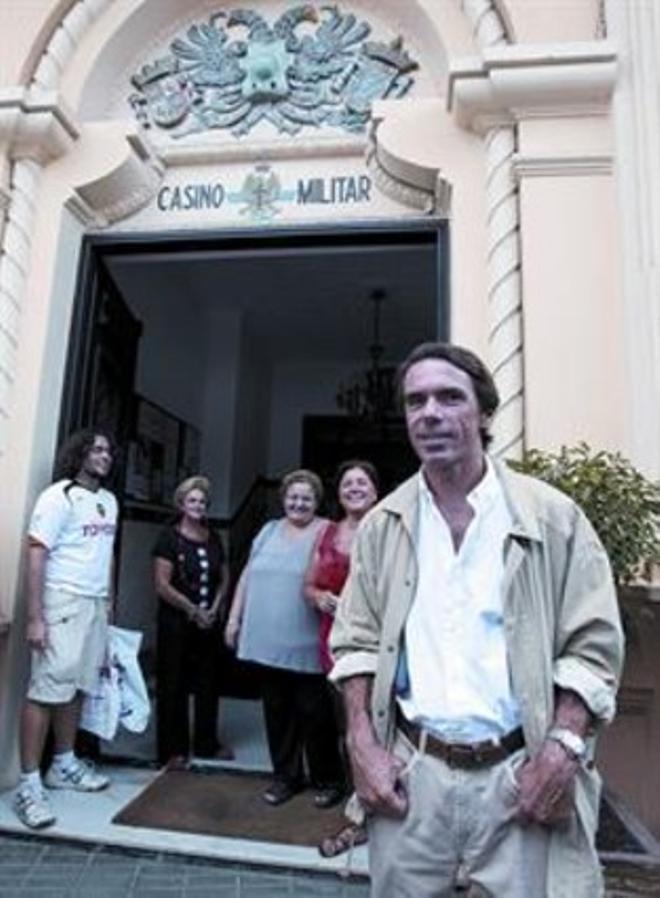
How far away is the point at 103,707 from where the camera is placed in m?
3.23

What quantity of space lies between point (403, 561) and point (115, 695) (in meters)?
2.27

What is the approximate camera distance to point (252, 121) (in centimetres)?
384

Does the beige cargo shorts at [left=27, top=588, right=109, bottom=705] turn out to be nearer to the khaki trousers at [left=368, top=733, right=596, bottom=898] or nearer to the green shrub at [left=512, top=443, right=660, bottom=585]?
the green shrub at [left=512, top=443, right=660, bottom=585]

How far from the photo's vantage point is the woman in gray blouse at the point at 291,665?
10.3ft

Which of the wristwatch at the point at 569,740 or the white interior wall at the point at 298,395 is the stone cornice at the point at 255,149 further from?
the white interior wall at the point at 298,395

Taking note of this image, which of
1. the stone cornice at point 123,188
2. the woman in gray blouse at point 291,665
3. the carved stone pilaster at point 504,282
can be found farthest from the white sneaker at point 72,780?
the stone cornice at point 123,188

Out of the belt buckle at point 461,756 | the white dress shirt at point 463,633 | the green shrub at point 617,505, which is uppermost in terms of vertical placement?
the green shrub at point 617,505

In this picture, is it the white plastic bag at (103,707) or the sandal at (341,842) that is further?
the white plastic bag at (103,707)

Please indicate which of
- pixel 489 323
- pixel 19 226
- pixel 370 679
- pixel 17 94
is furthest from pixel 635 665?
pixel 17 94

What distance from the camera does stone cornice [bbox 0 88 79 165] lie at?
11.4 ft

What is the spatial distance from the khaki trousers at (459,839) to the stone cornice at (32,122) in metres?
3.25

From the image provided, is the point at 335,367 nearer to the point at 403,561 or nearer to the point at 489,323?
the point at 489,323

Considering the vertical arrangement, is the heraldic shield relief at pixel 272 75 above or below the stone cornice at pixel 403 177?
above

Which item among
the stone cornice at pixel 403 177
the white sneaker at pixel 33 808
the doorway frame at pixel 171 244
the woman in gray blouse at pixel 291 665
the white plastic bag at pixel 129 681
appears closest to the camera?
the white sneaker at pixel 33 808
